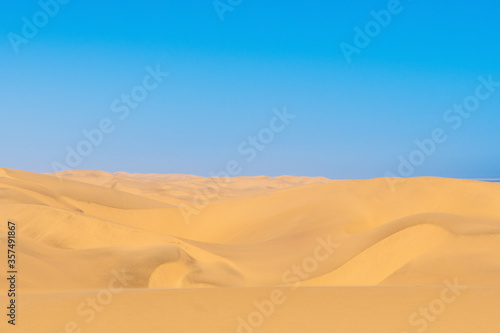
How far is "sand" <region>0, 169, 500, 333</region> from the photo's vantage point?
5164mm

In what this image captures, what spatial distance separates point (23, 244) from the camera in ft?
32.3

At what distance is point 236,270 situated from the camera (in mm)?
11930

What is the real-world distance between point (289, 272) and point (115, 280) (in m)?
4.47

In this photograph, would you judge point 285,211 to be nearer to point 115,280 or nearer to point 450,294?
point 115,280

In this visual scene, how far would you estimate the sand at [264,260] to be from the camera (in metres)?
5.16

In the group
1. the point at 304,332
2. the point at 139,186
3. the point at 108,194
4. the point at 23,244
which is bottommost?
the point at 304,332

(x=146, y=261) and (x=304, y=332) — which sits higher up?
(x=146, y=261)

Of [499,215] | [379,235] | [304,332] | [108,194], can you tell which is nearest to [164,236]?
[379,235]

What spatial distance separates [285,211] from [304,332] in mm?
15461

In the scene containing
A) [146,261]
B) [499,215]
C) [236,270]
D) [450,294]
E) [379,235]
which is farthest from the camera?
[499,215]

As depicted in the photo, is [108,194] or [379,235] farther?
[108,194]

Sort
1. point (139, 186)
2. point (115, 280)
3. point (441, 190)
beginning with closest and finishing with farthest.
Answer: point (115, 280), point (441, 190), point (139, 186)

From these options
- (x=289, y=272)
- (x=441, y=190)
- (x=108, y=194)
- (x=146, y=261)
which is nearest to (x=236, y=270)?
(x=289, y=272)

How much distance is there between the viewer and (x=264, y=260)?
522 inches
